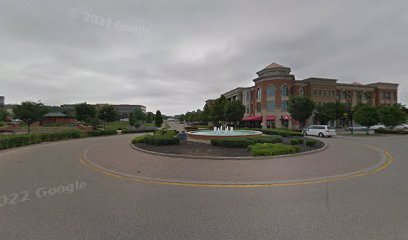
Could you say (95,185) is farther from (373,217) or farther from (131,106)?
(131,106)

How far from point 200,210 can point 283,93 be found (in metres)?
43.7

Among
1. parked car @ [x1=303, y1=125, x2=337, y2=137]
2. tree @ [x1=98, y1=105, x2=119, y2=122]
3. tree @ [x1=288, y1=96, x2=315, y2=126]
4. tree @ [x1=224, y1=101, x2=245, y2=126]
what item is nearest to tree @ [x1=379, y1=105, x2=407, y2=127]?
tree @ [x1=288, y1=96, x2=315, y2=126]

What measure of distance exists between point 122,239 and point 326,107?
4702cm

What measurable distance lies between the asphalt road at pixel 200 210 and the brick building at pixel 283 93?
38.5 metres

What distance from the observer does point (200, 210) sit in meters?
4.31

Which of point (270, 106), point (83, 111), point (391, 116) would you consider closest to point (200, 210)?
point (391, 116)

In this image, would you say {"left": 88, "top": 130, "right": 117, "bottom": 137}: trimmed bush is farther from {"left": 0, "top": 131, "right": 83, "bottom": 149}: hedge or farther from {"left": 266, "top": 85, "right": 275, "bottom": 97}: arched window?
{"left": 266, "top": 85, "right": 275, "bottom": 97}: arched window

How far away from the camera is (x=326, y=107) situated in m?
40.9

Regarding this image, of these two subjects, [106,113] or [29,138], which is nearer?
[29,138]

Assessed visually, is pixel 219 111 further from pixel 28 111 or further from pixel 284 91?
pixel 28 111

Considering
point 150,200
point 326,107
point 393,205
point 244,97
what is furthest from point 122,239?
point 244,97

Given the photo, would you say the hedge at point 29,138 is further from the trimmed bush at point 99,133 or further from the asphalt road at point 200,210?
the asphalt road at point 200,210

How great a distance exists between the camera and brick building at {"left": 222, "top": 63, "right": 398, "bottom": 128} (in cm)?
4309

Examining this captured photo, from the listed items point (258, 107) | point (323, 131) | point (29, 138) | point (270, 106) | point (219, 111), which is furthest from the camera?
point (258, 107)
